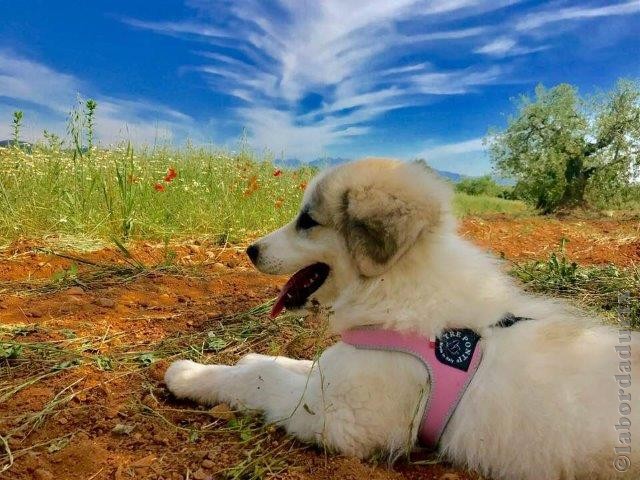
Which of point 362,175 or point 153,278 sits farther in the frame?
point 153,278

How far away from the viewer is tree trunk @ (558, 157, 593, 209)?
15.4m

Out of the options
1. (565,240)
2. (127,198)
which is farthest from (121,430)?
(565,240)

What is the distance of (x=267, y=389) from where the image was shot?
256cm

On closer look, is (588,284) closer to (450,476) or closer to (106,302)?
(450,476)

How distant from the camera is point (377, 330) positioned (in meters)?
2.40

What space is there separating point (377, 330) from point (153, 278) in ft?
10.6

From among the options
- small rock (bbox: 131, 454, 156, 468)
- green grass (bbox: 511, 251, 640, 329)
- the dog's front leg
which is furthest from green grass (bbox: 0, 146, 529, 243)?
small rock (bbox: 131, 454, 156, 468)

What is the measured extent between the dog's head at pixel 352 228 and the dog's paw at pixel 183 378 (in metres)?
0.53

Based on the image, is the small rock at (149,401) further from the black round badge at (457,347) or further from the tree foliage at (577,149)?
the tree foliage at (577,149)

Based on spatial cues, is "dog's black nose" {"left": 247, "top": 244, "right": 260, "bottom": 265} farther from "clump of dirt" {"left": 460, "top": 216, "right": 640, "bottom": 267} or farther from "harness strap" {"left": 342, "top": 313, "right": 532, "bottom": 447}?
"clump of dirt" {"left": 460, "top": 216, "right": 640, "bottom": 267}

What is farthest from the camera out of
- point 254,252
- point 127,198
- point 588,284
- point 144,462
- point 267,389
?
point 127,198

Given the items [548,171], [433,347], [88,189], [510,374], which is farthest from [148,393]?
[548,171]

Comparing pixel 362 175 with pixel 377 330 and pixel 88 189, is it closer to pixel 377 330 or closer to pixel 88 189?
pixel 377 330

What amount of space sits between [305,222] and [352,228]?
393mm
